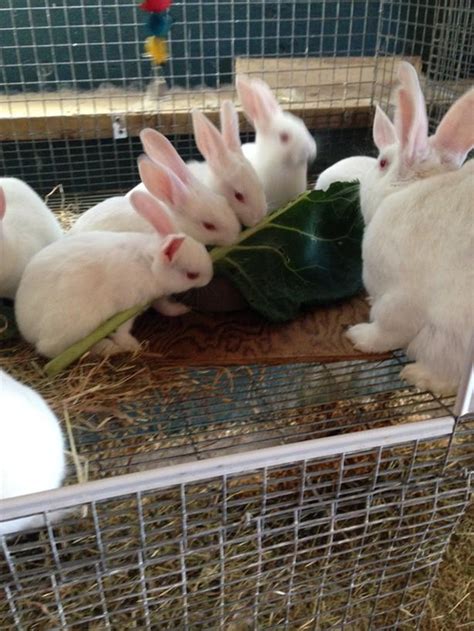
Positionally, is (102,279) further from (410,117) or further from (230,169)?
(410,117)

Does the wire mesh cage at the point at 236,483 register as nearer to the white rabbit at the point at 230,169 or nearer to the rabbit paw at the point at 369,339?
the rabbit paw at the point at 369,339

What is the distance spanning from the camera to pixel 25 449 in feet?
3.56

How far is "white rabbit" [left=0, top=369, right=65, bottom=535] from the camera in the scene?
105 centimetres

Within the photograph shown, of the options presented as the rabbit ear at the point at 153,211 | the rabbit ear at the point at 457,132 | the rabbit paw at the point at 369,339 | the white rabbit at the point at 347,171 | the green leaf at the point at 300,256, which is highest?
the rabbit ear at the point at 457,132

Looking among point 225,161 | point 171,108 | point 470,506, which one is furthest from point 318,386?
point 171,108

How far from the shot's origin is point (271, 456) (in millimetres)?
1003

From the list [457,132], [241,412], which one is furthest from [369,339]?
[457,132]

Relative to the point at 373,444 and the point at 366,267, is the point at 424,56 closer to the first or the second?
the point at 366,267

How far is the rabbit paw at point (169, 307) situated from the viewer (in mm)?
1816

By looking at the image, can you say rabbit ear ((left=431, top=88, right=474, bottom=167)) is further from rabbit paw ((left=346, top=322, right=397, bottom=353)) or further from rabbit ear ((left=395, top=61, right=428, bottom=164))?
rabbit paw ((left=346, top=322, right=397, bottom=353))

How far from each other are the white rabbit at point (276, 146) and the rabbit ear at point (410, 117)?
0.75m

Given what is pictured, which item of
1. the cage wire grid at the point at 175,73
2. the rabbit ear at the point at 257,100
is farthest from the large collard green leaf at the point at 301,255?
the cage wire grid at the point at 175,73

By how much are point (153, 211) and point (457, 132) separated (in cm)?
75

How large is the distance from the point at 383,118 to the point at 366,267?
0.53 metres
